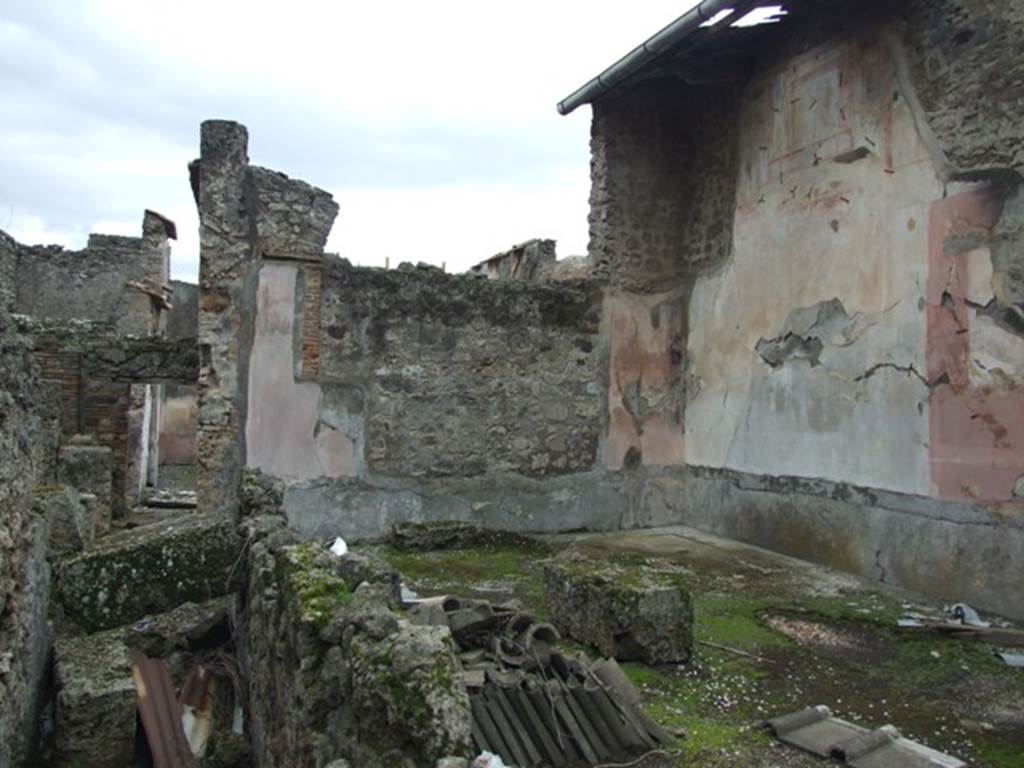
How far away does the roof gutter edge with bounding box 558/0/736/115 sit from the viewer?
6746 mm

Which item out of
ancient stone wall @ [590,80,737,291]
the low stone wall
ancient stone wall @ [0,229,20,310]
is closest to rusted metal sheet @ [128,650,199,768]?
the low stone wall

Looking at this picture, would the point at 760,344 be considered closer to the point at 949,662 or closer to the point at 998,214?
the point at 998,214

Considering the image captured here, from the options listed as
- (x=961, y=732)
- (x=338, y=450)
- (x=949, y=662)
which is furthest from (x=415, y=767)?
(x=338, y=450)

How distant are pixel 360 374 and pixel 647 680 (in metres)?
4.57

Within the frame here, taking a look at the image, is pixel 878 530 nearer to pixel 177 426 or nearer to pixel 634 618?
pixel 634 618

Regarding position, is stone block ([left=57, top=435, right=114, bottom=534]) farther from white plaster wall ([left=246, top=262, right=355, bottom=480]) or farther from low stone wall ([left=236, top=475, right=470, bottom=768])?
low stone wall ([left=236, top=475, right=470, bottom=768])

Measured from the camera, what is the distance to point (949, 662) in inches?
176

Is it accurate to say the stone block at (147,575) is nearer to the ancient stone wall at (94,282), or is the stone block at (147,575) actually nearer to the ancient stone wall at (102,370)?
the ancient stone wall at (102,370)

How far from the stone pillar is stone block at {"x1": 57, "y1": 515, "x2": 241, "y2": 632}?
261 cm

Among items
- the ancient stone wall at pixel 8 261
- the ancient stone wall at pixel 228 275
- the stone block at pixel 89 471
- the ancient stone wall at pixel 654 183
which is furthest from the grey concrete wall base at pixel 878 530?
the ancient stone wall at pixel 8 261

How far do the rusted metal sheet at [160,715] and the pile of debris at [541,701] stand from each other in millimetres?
1262

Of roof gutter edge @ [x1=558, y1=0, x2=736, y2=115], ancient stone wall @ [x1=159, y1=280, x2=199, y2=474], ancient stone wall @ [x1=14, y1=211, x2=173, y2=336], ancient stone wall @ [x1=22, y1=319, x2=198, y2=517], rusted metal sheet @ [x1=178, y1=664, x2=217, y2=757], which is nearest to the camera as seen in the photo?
A: rusted metal sheet @ [x1=178, y1=664, x2=217, y2=757]

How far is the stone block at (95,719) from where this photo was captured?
3826mm

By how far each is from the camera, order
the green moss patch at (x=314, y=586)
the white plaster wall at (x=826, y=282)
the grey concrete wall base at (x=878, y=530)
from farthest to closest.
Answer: the white plaster wall at (x=826, y=282) < the grey concrete wall base at (x=878, y=530) < the green moss patch at (x=314, y=586)
